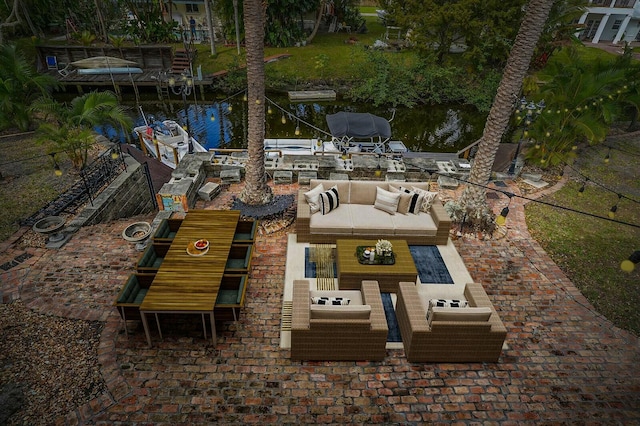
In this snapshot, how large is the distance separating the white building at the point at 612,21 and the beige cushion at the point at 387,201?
39.0 metres

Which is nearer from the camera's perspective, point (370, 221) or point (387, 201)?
point (370, 221)

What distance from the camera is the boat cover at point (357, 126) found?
47.5ft

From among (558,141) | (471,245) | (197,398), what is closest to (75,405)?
(197,398)

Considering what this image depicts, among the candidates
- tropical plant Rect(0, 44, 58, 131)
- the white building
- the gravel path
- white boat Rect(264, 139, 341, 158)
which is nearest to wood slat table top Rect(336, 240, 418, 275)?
the gravel path

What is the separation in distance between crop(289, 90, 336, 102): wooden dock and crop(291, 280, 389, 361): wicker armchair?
2245 centimetres

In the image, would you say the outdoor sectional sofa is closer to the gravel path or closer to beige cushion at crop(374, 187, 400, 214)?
beige cushion at crop(374, 187, 400, 214)

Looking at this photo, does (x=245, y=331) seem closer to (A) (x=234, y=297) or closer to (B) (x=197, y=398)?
(A) (x=234, y=297)

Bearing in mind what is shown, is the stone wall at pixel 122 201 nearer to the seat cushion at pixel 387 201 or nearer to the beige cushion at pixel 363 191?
the beige cushion at pixel 363 191

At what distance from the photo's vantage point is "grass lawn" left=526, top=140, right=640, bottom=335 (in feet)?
28.6

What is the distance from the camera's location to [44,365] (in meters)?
6.54

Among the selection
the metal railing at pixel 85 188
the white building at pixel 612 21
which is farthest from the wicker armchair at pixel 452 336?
the white building at pixel 612 21

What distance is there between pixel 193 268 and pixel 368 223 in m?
4.32

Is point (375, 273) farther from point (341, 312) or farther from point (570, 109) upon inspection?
point (570, 109)

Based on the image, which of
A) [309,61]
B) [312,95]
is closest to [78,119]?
[312,95]
